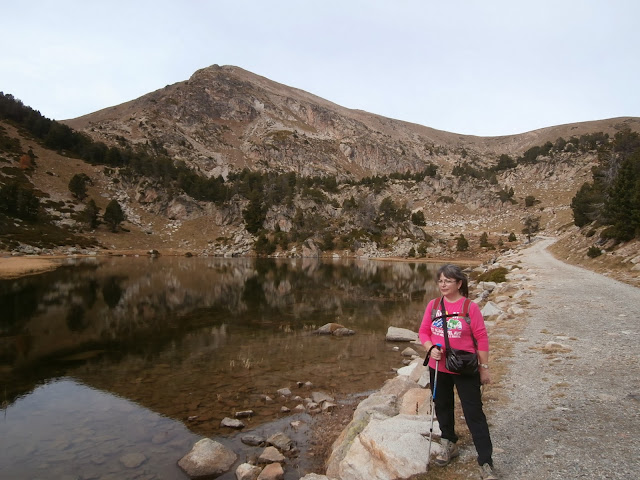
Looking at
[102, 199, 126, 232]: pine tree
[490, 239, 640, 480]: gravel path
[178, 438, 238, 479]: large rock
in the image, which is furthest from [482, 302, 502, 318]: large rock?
[102, 199, 126, 232]: pine tree

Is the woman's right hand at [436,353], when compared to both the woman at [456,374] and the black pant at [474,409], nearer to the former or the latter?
the woman at [456,374]

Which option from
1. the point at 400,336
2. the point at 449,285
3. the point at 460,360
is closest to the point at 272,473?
the point at 460,360

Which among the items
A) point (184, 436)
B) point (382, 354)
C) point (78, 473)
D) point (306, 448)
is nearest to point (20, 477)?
point (78, 473)

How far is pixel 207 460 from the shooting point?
8547mm

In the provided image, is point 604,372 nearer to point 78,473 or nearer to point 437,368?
point 437,368

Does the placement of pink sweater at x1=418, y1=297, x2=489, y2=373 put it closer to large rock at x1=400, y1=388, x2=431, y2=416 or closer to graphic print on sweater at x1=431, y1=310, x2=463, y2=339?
graphic print on sweater at x1=431, y1=310, x2=463, y2=339

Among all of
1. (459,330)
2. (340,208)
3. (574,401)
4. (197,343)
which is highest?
(459,330)

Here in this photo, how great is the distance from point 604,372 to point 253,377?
1125 centimetres

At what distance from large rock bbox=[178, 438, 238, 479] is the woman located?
5.28 meters

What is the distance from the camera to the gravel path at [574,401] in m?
5.30

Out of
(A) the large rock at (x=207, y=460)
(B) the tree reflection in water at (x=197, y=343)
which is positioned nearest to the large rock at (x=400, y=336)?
(B) the tree reflection in water at (x=197, y=343)

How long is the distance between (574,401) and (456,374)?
4031 millimetres

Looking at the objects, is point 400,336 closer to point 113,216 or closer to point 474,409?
point 474,409

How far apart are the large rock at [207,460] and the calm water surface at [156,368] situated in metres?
0.32
